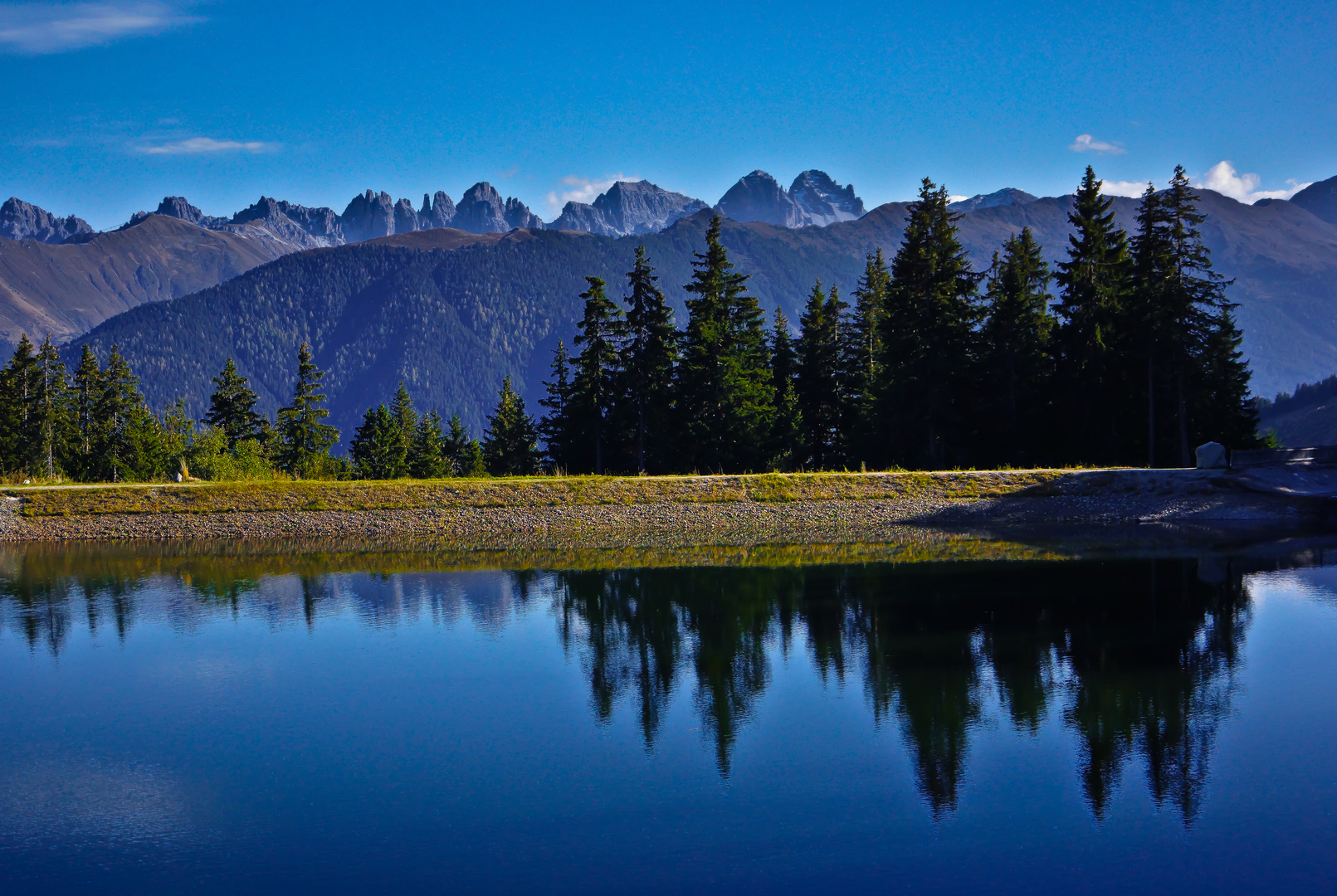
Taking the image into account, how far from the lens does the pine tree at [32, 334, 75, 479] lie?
186 feet

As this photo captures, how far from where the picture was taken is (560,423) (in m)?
54.8

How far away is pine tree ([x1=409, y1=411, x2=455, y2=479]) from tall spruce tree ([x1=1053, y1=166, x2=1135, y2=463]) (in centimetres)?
3234

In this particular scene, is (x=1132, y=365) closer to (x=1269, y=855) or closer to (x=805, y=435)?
(x=805, y=435)

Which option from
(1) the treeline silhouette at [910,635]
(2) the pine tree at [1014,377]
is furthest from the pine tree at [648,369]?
(1) the treeline silhouette at [910,635]

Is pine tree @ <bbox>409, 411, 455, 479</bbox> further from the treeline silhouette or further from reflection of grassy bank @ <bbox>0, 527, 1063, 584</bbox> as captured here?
the treeline silhouette

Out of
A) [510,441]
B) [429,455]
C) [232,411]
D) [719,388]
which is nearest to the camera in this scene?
[719,388]

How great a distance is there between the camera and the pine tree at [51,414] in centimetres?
5675

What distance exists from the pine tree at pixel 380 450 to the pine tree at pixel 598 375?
12.7 m

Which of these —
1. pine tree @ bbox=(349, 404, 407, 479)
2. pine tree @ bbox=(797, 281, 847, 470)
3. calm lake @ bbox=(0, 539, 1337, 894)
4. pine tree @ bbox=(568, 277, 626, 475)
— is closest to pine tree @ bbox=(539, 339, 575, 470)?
pine tree @ bbox=(568, 277, 626, 475)

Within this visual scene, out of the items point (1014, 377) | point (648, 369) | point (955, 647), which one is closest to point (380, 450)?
point (648, 369)

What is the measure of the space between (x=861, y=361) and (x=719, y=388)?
1189 centimetres

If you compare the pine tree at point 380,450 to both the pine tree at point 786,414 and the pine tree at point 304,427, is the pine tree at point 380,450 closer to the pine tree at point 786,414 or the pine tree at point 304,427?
the pine tree at point 304,427

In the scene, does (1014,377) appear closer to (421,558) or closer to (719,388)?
(719,388)

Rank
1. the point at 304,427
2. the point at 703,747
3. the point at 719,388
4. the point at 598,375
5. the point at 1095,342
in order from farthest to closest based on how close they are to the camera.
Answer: the point at 304,427 → the point at 598,375 → the point at 719,388 → the point at 1095,342 → the point at 703,747
